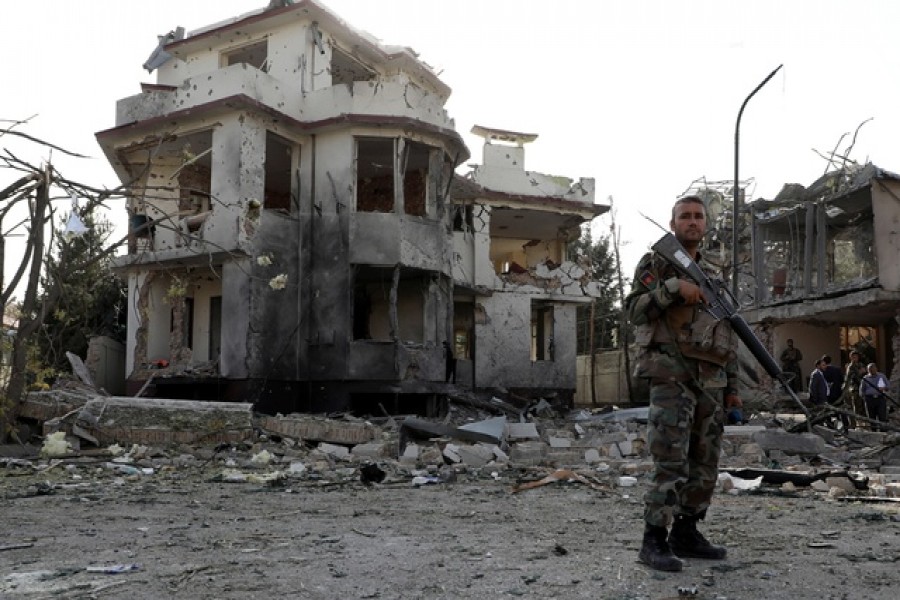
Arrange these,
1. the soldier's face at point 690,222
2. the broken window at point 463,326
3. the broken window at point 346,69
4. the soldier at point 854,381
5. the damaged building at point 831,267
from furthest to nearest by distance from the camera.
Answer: the broken window at point 463,326 < the broken window at point 346,69 < the damaged building at point 831,267 < the soldier at point 854,381 < the soldier's face at point 690,222

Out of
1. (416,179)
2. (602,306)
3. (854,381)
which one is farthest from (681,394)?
(602,306)

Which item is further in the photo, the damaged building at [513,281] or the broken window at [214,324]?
the damaged building at [513,281]

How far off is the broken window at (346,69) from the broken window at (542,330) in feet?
25.2

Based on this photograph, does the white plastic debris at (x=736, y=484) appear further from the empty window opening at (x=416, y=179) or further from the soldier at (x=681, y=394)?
the empty window opening at (x=416, y=179)

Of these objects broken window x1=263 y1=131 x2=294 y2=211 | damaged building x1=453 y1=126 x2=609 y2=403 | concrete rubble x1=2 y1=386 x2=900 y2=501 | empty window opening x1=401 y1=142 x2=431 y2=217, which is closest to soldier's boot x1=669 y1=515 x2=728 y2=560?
concrete rubble x1=2 y1=386 x2=900 y2=501

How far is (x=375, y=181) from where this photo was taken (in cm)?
1814

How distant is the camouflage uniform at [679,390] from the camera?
137 inches

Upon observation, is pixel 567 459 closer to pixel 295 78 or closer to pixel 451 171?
pixel 451 171

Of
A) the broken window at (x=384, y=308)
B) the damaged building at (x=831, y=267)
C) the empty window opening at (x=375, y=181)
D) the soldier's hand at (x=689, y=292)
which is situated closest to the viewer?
the soldier's hand at (x=689, y=292)

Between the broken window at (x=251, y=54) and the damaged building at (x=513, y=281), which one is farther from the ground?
the broken window at (x=251, y=54)

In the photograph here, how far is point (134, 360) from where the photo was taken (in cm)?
1627

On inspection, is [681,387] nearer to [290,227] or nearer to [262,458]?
[262,458]

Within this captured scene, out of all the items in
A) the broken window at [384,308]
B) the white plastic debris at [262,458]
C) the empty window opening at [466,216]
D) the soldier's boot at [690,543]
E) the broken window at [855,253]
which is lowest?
the white plastic debris at [262,458]

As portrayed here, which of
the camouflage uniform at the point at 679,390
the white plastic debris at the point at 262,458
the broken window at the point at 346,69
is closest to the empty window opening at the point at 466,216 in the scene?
the broken window at the point at 346,69
